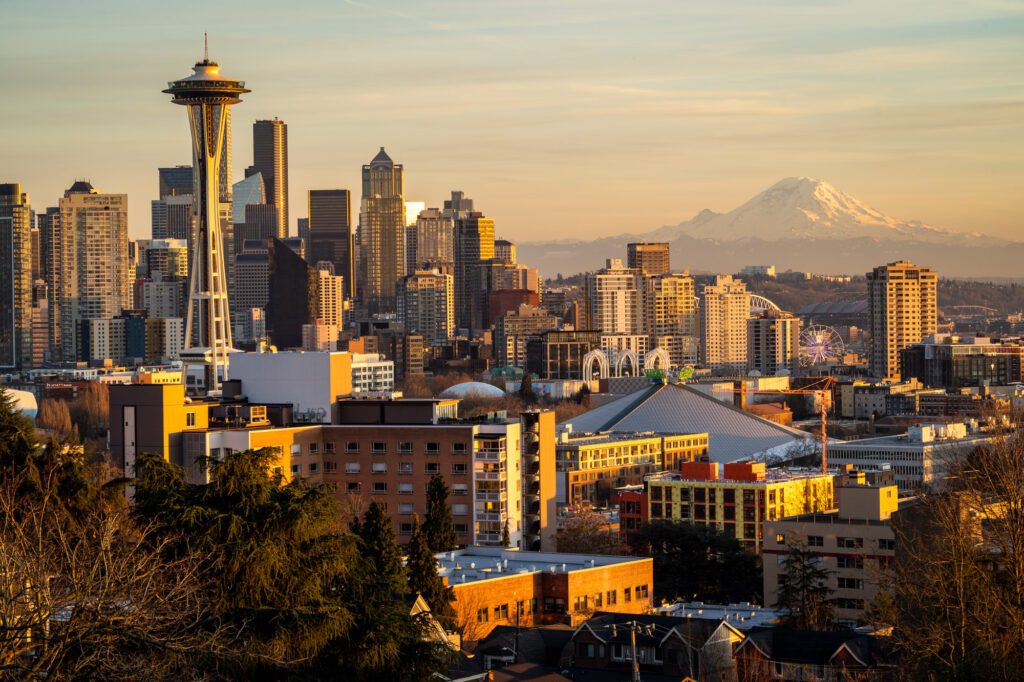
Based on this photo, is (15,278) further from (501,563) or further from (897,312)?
(501,563)

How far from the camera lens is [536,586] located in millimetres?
36062

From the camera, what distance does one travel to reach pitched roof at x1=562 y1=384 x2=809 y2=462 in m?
88.4

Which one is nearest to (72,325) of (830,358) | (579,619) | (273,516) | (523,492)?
(830,358)

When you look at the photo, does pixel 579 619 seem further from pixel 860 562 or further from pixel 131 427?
pixel 131 427

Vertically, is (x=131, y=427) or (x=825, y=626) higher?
(x=131, y=427)

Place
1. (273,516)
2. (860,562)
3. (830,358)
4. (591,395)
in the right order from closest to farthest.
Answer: (273,516) → (860,562) → (591,395) → (830,358)

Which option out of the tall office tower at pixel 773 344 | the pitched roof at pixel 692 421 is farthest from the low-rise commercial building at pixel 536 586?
the tall office tower at pixel 773 344

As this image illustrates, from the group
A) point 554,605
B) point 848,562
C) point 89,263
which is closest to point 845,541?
point 848,562

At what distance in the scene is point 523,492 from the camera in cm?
4756

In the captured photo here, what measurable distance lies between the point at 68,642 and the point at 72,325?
183238 mm

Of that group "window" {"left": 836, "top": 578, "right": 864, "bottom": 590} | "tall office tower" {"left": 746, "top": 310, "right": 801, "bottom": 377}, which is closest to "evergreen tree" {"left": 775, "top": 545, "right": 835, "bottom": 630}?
"window" {"left": 836, "top": 578, "right": 864, "bottom": 590}

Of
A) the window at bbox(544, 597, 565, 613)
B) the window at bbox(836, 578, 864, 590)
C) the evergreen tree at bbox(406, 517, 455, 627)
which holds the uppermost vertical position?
the evergreen tree at bbox(406, 517, 455, 627)

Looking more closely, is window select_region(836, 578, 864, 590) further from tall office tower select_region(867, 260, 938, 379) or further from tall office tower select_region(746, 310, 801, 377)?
tall office tower select_region(746, 310, 801, 377)

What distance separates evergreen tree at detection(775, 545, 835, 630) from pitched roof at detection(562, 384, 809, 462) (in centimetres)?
4515
